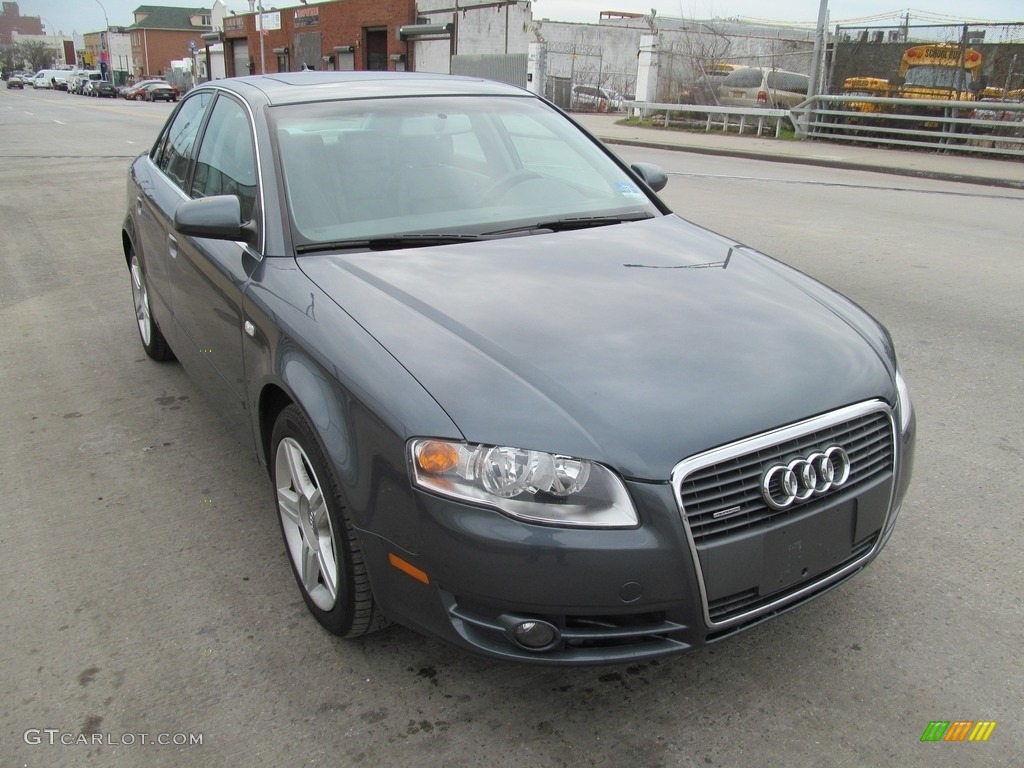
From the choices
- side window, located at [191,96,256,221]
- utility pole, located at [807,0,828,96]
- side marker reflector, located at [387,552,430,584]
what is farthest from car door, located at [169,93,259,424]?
utility pole, located at [807,0,828,96]

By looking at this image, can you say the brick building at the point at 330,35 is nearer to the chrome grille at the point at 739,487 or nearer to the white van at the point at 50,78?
the chrome grille at the point at 739,487

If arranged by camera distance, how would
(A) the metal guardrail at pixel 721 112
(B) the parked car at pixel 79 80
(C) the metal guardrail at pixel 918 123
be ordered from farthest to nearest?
(B) the parked car at pixel 79 80, (A) the metal guardrail at pixel 721 112, (C) the metal guardrail at pixel 918 123

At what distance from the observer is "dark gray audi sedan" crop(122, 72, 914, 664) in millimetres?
2141

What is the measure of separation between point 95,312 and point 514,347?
513cm

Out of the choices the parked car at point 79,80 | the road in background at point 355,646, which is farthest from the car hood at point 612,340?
the parked car at point 79,80

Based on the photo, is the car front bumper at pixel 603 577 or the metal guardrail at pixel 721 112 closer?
the car front bumper at pixel 603 577

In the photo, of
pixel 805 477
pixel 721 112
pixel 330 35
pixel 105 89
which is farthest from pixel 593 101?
pixel 105 89

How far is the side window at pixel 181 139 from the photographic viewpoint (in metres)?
4.43

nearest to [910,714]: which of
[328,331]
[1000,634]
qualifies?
[1000,634]

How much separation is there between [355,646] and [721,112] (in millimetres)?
23976

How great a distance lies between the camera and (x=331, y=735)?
2389 millimetres

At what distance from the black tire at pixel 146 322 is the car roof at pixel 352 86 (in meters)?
1.43

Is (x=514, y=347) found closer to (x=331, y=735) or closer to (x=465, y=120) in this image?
(x=331, y=735)

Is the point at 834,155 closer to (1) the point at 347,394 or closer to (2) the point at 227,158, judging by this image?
(2) the point at 227,158
